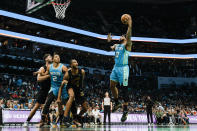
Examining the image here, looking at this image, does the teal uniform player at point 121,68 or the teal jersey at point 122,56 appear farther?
the teal jersey at point 122,56

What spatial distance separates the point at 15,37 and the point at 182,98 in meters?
23.4

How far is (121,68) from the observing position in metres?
6.52

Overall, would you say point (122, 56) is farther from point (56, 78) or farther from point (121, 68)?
point (56, 78)

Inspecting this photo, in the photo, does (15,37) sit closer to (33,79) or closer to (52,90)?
(33,79)

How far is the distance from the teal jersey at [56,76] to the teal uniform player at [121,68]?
1506 mm

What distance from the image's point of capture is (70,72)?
291 inches

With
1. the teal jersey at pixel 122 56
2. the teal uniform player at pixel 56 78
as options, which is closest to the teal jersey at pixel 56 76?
the teal uniform player at pixel 56 78

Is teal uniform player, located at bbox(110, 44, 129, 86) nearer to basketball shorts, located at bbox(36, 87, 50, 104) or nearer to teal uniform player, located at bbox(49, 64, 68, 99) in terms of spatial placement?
teal uniform player, located at bbox(49, 64, 68, 99)

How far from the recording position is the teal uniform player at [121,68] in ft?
21.1

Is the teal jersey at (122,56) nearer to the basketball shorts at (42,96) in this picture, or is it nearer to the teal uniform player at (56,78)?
the teal uniform player at (56,78)

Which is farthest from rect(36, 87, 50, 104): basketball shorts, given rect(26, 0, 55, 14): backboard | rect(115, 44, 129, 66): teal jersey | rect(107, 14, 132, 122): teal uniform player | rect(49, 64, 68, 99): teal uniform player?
rect(26, 0, 55, 14): backboard

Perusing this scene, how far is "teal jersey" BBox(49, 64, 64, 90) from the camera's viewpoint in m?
7.02

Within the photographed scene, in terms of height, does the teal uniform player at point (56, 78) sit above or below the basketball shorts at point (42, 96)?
above

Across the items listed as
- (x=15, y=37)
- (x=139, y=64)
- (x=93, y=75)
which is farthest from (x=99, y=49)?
(x=15, y=37)
